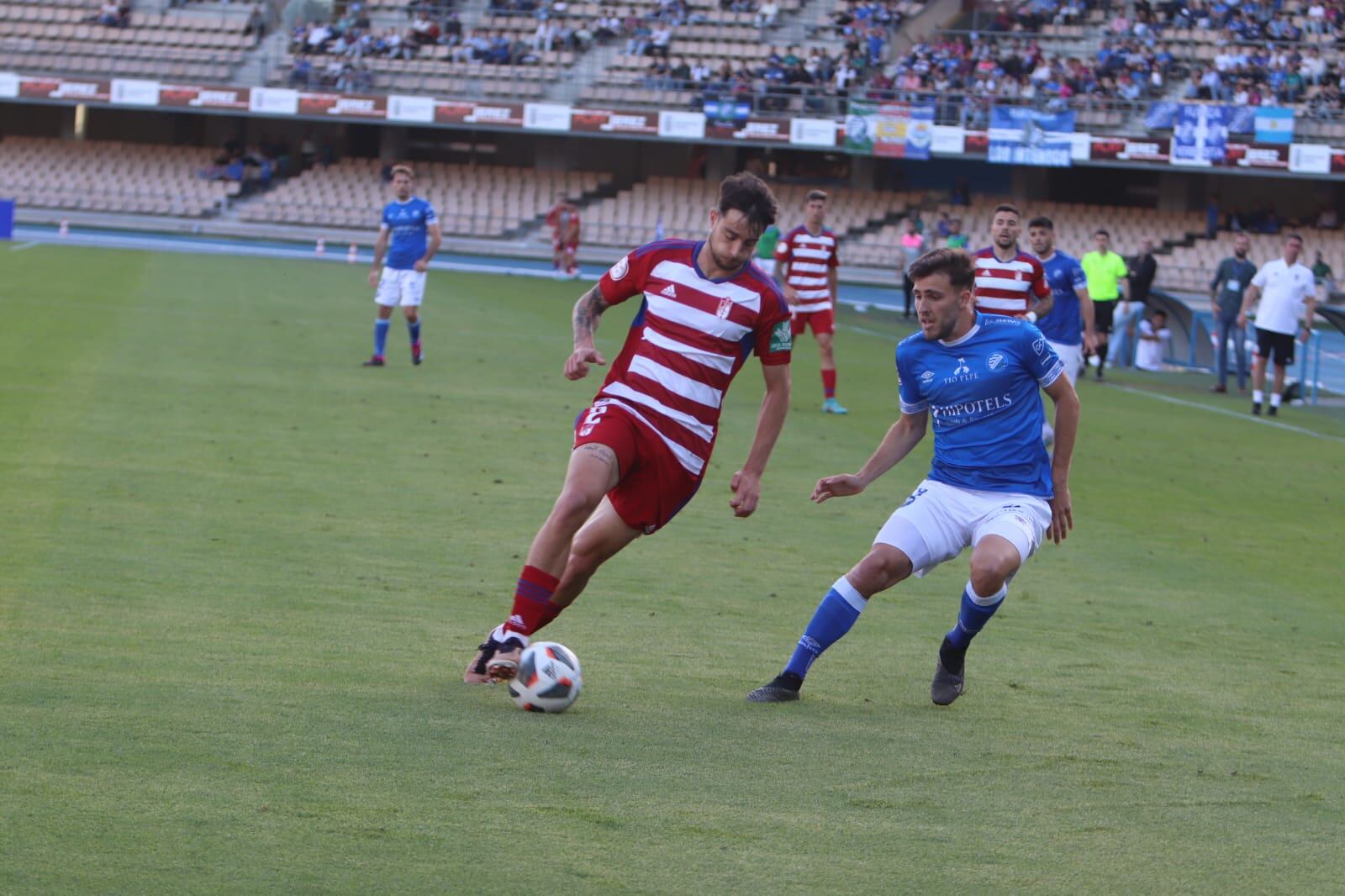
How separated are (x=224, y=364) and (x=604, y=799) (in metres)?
14.0

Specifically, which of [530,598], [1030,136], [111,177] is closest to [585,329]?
[530,598]

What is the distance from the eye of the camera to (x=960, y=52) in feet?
158

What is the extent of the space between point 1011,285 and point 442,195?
133ft

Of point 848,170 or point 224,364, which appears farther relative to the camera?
point 848,170

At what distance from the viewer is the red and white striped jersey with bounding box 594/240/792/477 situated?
6301mm

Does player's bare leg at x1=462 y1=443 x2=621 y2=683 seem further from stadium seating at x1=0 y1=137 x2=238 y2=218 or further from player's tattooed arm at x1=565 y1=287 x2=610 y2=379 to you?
stadium seating at x1=0 y1=137 x2=238 y2=218

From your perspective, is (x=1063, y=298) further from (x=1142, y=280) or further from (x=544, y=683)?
(x=1142, y=280)

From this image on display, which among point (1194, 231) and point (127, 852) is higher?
point (1194, 231)

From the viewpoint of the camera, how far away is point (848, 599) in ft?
20.9

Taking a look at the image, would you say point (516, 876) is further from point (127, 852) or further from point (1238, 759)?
point (1238, 759)

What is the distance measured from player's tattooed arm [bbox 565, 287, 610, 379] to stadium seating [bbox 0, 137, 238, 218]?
1888 inches

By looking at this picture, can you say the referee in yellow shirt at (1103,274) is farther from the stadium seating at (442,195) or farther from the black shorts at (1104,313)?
the stadium seating at (442,195)

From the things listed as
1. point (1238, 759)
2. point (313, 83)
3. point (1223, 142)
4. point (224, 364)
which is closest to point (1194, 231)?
point (1223, 142)

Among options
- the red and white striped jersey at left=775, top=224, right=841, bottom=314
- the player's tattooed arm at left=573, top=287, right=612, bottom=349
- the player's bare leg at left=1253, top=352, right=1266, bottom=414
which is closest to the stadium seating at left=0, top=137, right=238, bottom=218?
the red and white striped jersey at left=775, top=224, right=841, bottom=314
